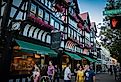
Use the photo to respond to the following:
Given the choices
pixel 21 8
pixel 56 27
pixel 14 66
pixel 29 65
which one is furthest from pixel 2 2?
pixel 56 27

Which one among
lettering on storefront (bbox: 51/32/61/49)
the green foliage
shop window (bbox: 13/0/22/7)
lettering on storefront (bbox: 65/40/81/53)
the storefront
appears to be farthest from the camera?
lettering on storefront (bbox: 65/40/81/53)

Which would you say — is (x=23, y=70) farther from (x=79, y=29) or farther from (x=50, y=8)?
(x=79, y=29)

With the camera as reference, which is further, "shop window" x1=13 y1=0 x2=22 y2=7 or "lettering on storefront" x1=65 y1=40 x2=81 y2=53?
"lettering on storefront" x1=65 y1=40 x2=81 y2=53

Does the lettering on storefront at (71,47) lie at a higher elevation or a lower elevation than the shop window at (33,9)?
lower

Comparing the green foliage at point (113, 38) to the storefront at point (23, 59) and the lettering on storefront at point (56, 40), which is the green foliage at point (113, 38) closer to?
the lettering on storefront at point (56, 40)

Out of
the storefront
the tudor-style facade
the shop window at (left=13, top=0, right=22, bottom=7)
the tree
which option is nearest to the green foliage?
the tree

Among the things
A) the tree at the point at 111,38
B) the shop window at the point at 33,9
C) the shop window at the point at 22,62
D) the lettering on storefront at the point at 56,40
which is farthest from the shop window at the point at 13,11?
the tree at the point at 111,38

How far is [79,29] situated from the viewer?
37375mm

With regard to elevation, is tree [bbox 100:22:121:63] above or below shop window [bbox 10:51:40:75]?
above

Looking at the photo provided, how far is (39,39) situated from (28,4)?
156 inches

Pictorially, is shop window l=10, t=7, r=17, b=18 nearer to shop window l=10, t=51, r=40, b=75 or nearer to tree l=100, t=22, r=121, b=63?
shop window l=10, t=51, r=40, b=75

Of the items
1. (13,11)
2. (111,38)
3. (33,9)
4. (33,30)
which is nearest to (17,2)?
(13,11)

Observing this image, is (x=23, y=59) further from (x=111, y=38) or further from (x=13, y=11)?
(x=111, y=38)

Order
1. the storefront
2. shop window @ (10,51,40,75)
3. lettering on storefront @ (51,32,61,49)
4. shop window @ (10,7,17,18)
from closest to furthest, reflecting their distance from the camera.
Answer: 1. the storefront
2. shop window @ (10,7,17,18)
3. shop window @ (10,51,40,75)
4. lettering on storefront @ (51,32,61,49)
